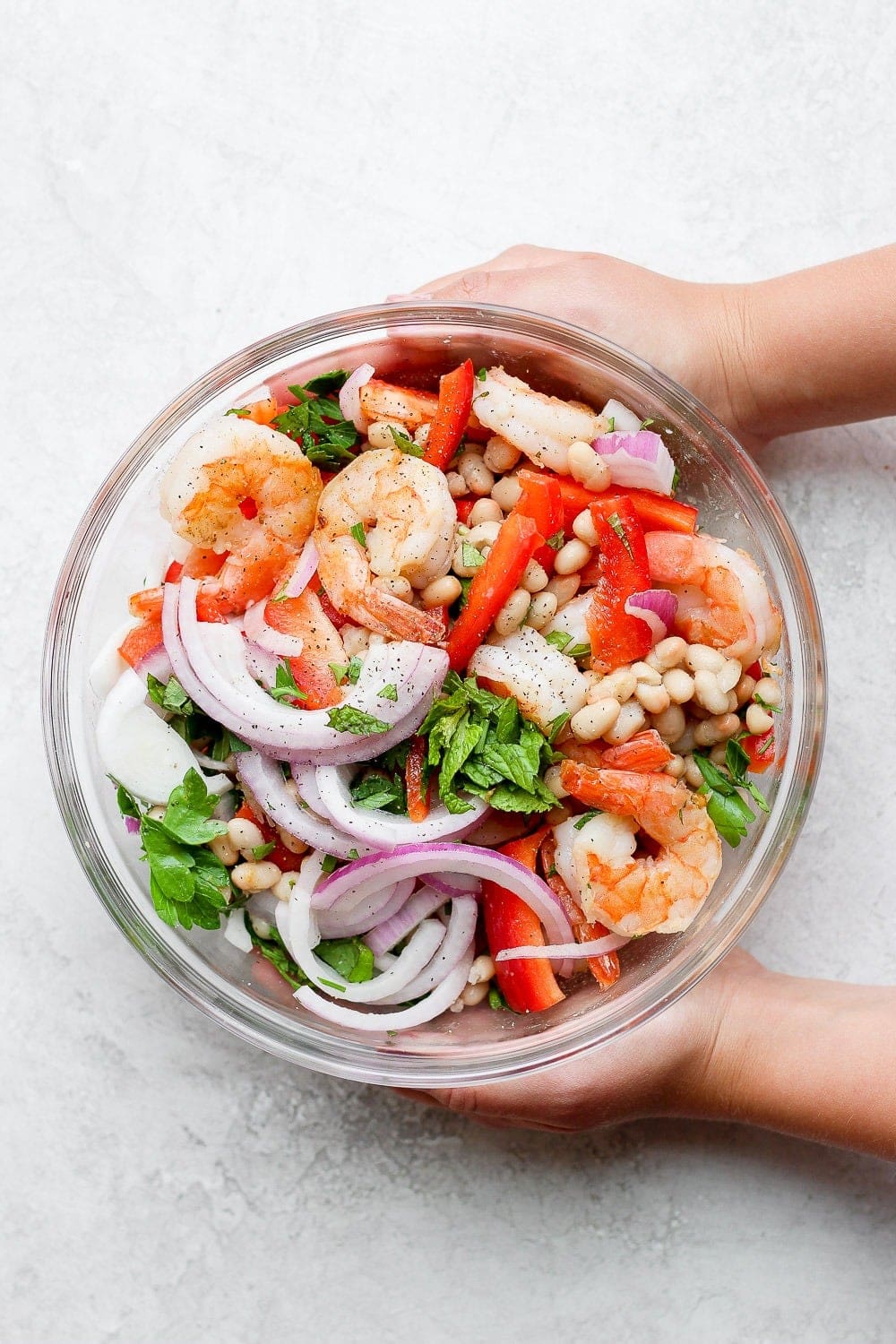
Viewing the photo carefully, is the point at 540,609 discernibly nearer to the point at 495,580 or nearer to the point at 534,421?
the point at 495,580

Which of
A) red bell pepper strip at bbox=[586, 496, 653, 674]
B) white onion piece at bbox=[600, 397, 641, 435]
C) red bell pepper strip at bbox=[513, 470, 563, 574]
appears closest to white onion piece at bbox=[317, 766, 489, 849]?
red bell pepper strip at bbox=[586, 496, 653, 674]

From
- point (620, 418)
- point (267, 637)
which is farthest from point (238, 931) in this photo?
point (620, 418)

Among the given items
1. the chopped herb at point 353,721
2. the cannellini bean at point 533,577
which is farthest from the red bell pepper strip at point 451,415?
the chopped herb at point 353,721

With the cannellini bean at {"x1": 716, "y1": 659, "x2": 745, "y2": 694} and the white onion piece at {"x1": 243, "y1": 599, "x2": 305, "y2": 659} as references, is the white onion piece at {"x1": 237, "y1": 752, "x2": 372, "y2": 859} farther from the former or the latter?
the cannellini bean at {"x1": 716, "y1": 659, "x2": 745, "y2": 694}

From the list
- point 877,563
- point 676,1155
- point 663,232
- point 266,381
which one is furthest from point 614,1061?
point 663,232

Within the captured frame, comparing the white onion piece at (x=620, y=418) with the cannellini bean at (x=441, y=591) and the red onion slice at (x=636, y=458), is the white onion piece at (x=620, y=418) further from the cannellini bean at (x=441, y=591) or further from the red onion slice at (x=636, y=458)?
the cannellini bean at (x=441, y=591)
